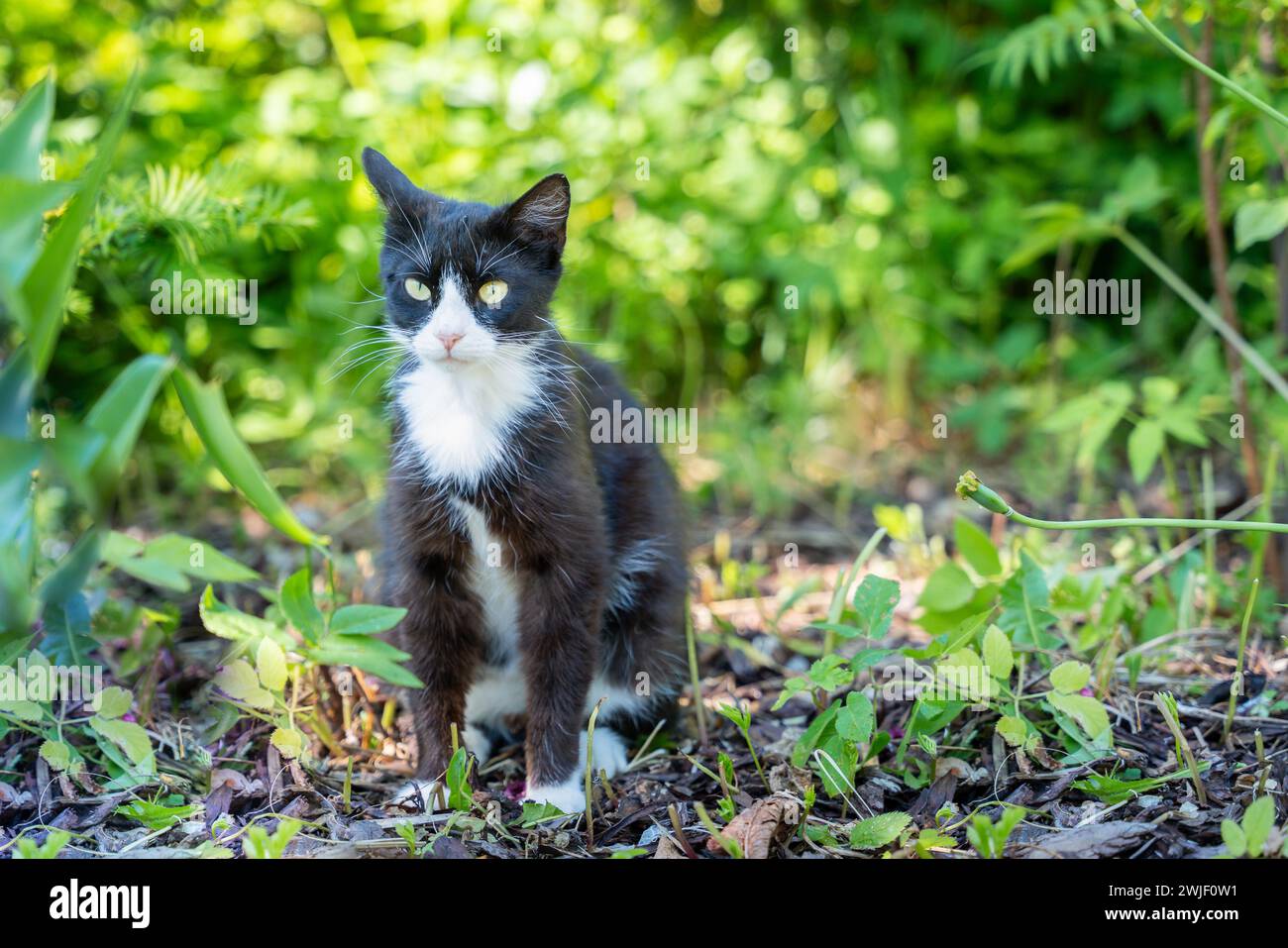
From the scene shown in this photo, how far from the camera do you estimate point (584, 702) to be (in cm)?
262

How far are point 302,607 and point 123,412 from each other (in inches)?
29.7

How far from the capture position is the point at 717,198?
4.83 m

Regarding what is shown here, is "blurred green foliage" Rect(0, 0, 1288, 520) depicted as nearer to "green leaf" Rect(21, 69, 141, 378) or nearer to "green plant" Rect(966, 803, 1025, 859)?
"green leaf" Rect(21, 69, 141, 378)

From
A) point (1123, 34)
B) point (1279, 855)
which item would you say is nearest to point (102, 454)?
point (1279, 855)

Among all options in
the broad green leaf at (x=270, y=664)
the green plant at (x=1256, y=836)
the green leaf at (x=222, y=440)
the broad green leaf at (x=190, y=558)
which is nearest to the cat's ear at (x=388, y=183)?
the green leaf at (x=222, y=440)

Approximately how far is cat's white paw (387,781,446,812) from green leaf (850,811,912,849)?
83cm

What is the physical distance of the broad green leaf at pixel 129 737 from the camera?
242 cm

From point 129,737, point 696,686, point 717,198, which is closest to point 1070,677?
point 696,686

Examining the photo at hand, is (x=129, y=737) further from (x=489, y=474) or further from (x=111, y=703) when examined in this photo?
(x=489, y=474)

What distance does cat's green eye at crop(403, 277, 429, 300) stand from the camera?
249 centimetres

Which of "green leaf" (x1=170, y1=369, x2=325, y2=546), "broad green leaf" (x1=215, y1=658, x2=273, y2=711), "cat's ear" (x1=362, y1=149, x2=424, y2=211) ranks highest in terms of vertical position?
"cat's ear" (x1=362, y1=149, x2=424, y2=211)

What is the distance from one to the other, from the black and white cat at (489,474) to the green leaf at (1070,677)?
37.6 inches

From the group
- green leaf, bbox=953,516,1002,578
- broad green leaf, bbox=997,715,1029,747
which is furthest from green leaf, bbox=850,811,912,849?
green leaf, bbox=953,516,1002,578

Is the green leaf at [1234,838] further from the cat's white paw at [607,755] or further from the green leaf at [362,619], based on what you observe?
the green leaf at [362,619]
